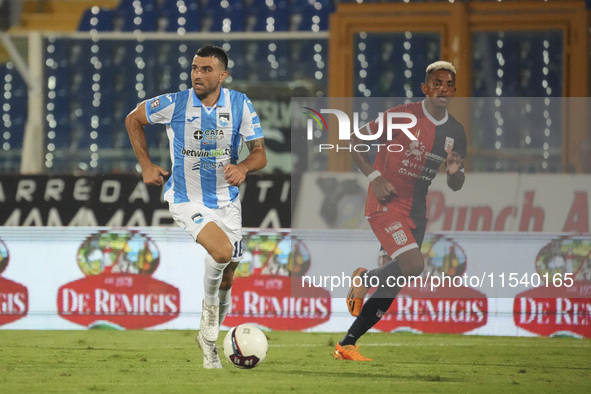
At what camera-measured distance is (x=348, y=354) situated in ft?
22.8

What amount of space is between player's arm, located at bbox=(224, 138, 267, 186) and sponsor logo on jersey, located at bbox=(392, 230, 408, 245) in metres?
1.55

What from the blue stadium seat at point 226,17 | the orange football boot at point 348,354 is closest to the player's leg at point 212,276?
the orange football boot at point 348,354

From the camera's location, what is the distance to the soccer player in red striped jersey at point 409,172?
739cm

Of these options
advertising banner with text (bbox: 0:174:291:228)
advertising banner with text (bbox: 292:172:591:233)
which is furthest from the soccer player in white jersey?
advertising banner with text (bbox: 0:174:291:228)

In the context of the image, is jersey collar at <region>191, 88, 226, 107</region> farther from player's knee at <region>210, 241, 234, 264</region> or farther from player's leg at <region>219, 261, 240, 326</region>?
player's leg at <region>219, 261, 240, 326</region>

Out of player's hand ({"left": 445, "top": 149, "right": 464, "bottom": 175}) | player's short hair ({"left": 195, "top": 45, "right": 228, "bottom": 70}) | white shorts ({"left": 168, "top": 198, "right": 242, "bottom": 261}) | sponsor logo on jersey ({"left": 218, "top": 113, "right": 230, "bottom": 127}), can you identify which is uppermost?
player's short hair ({"left": 195, "top": 45, "right": 228, "bottom": 70})

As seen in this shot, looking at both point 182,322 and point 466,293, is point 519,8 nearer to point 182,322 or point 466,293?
point 466,293

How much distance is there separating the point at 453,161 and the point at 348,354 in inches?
75.6

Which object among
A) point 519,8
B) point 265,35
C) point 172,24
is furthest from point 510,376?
point 172,24

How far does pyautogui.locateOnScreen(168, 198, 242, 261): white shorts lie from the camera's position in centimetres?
611

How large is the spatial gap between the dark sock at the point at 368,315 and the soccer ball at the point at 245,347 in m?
1.18

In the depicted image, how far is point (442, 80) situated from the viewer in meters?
7.62

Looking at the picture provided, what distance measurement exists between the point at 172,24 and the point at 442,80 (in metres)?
5.99

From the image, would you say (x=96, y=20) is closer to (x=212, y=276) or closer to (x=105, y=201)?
(x=105, y=201)
